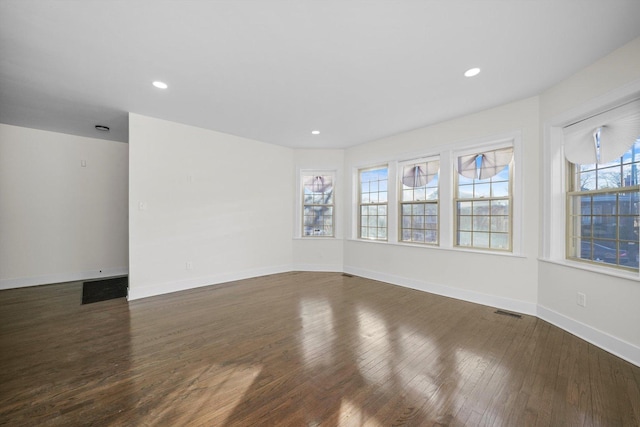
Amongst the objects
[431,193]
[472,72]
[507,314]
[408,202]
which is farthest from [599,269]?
[408,202]

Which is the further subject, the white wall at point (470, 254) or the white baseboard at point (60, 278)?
the white baseboard at point (60, 278)

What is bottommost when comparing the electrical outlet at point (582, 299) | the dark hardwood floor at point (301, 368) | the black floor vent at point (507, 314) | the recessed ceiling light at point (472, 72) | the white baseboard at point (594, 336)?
the dark hardwood floor at point (301, 368)

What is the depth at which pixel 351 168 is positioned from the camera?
5.64 m

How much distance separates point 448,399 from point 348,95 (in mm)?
3184

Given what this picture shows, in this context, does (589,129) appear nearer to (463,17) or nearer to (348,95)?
(463,17)

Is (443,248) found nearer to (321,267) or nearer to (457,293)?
(457,293)

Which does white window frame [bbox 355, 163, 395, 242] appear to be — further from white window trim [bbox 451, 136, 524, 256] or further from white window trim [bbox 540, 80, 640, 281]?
white window trim [bbox 540, 80, 640, 281]

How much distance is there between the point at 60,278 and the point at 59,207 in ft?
4.36

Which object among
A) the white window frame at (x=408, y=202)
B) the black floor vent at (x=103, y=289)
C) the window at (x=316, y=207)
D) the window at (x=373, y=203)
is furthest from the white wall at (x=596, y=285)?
the black floor vent at (x=103, y=289)

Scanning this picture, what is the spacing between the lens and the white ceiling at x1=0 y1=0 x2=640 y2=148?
6.25 feet

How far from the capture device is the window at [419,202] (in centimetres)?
440

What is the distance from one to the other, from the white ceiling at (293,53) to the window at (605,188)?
2.29 ft

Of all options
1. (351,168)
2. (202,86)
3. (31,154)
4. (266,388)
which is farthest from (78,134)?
(266,388)

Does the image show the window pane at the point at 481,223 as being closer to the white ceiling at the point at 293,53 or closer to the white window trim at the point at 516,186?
the white window trim at the point at 516,186
